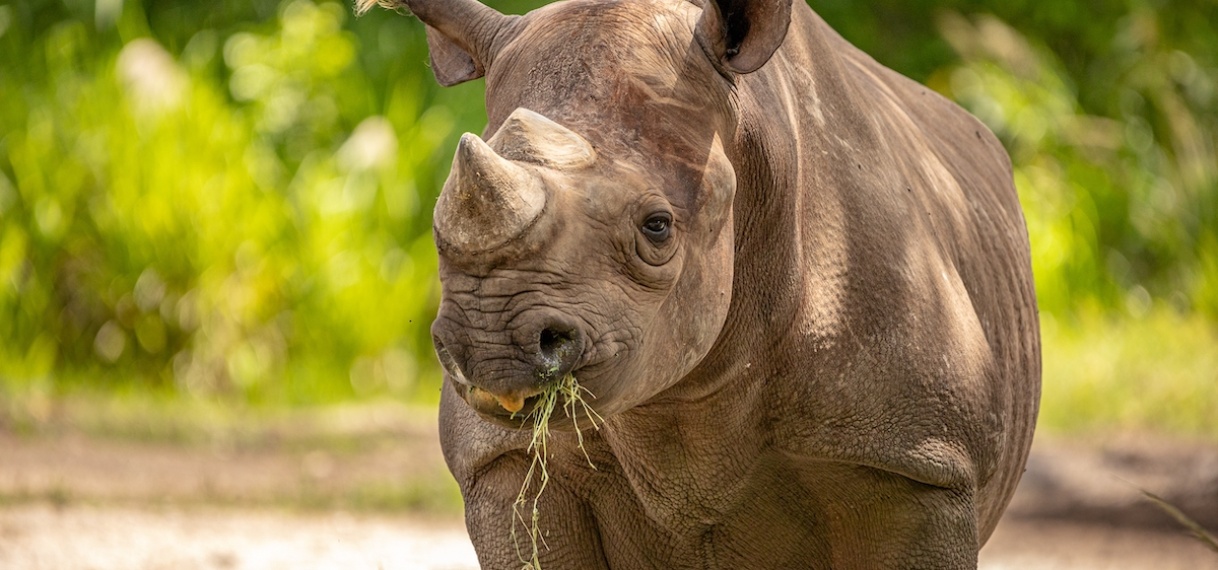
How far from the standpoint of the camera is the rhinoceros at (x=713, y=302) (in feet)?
8.53

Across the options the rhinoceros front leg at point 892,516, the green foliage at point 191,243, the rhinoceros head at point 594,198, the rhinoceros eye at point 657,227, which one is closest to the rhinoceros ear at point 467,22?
the rhinoceros head at point 594,198

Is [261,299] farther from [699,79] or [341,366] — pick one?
[699,79]

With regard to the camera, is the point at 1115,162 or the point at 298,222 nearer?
the point at 298,222

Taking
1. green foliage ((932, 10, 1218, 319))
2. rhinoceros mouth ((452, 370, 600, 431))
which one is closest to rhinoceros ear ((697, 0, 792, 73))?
rhinoceros mouth ((452, 370, 600, 431))

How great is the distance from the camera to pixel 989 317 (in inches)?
153

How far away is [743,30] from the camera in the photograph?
10.1ft

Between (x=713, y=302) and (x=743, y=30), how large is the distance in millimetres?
507

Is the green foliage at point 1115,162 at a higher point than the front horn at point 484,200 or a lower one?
lower

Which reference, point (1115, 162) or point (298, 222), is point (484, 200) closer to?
point (298, 222)

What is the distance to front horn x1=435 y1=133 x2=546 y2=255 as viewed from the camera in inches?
98.6

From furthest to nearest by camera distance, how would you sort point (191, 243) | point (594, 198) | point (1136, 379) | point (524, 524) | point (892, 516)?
point (191, 243) → point (1136, 379) → point (524, 524) → point (892, 516) → point (594, 198)

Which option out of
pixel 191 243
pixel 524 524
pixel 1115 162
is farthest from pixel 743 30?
pixel 1115 162

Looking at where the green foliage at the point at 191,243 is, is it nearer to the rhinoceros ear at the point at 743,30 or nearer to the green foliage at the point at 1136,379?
the green foliage at the point at 1136,379

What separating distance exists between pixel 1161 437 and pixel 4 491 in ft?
19.2
